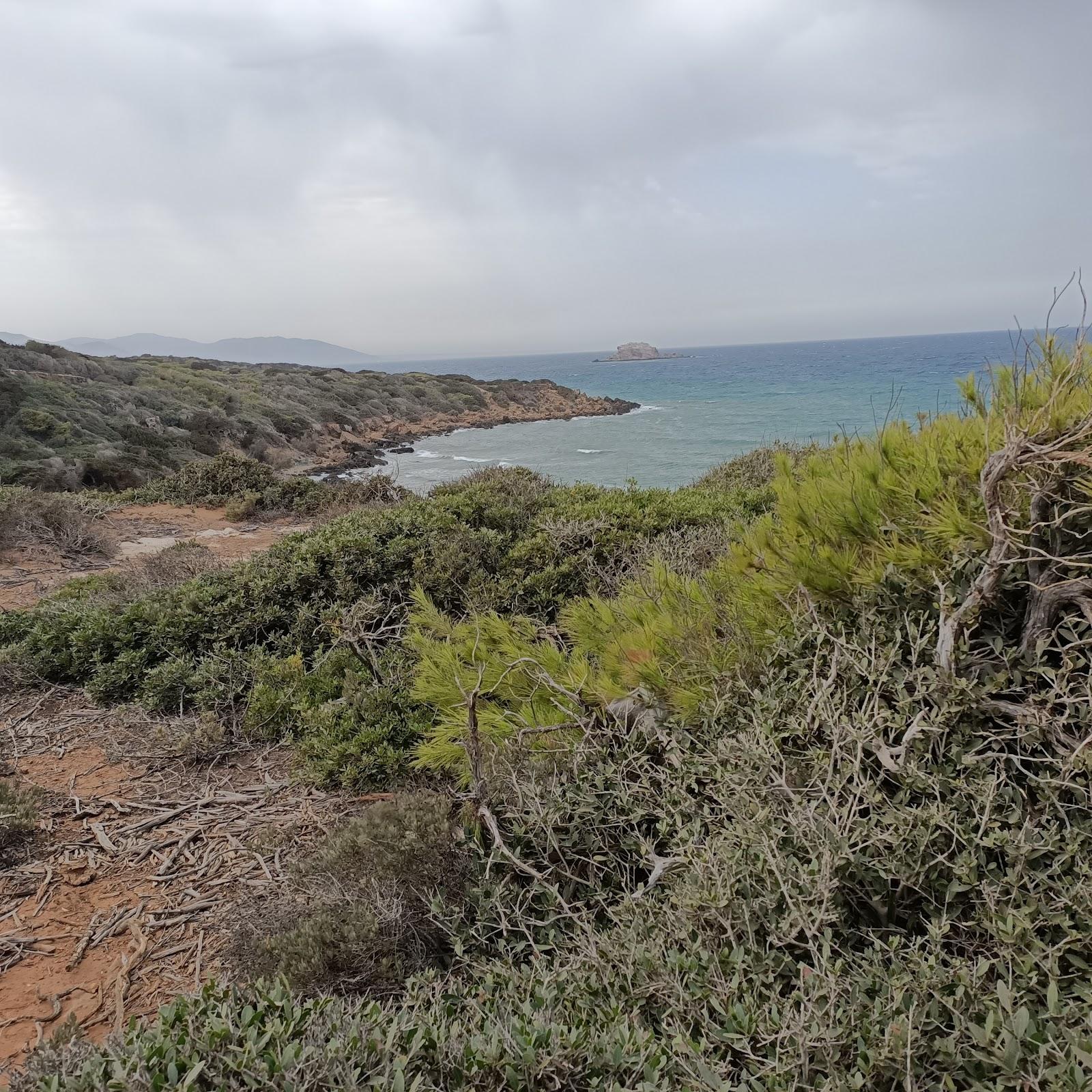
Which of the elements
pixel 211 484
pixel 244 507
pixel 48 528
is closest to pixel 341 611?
pixel 48 528

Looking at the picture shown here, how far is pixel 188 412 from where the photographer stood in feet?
86.1

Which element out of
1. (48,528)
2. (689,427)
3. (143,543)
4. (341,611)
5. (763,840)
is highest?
(689,427)

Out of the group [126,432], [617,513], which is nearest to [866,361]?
[126,432]

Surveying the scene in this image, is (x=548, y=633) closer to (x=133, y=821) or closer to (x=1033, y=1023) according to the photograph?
(x=133, y=821)

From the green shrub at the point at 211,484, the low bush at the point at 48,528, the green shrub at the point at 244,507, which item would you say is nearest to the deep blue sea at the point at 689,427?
the green shrub at the point at 211,484

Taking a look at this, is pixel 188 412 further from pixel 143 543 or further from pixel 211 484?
pixel 143 543

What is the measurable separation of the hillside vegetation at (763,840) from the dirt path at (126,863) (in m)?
0.44

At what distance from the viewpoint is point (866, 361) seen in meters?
104

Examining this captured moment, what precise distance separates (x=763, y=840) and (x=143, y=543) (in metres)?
10.9

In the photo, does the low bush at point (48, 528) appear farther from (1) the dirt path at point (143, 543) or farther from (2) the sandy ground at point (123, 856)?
(2) the sandy ground at point (123, 856)

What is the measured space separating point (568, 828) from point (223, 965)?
51.9 inches

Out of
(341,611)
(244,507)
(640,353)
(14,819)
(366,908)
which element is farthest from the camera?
(640,353)

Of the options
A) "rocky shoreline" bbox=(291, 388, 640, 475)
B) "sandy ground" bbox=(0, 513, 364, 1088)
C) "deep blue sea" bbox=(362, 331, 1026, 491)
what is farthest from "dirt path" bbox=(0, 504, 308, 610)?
"rocky shoreline" bbox=(291, 388, 640, 475)

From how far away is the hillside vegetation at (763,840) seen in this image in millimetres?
1431
